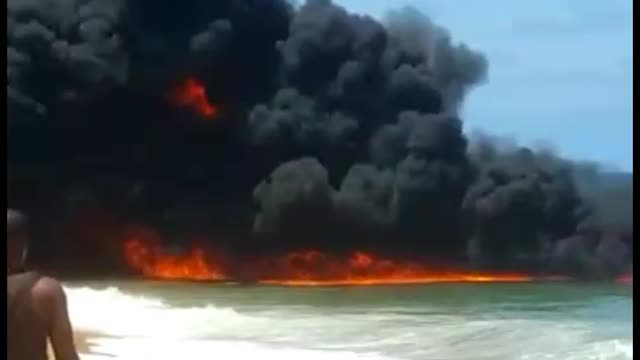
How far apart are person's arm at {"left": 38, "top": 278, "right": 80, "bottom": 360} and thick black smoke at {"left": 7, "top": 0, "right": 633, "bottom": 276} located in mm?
98

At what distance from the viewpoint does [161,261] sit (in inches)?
101

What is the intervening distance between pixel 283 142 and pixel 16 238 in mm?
A: 490

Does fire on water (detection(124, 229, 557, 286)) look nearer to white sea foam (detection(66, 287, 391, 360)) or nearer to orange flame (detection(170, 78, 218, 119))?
→ white sea foam (detection(66, 287, 391, 360))

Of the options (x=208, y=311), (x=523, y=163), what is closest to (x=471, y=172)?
(x=523, y=163)

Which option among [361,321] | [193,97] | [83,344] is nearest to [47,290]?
[83,344]

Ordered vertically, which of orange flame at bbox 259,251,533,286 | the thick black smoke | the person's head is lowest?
orange flame at bbox 259,251,533,286

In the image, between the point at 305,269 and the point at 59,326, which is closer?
the point at 59,326

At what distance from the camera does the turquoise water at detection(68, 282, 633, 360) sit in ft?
8.21

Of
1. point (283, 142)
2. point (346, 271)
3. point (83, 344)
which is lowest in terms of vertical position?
point (83, 344)

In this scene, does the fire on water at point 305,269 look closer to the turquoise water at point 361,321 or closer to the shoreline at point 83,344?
the turquoise water at point 361,321

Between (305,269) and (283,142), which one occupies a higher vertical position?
(283,142)

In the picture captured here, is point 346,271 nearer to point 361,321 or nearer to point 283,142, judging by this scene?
point 361,321

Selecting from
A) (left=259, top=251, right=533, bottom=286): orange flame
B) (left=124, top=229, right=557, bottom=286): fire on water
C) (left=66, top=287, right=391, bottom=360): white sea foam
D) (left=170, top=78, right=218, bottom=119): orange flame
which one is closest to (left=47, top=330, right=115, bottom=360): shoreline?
(left=66, top=287, right=391, bottom=360): white sea foam

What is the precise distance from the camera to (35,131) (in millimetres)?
2537
